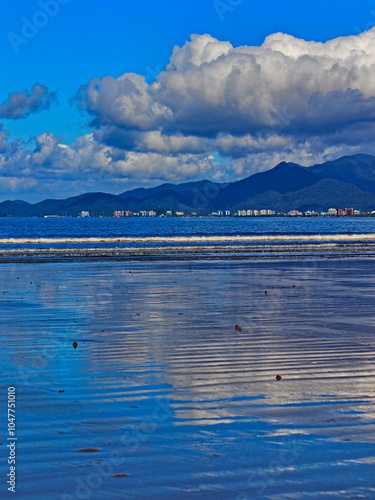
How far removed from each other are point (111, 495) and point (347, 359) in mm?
6881

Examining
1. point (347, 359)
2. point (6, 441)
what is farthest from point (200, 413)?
point (347, 359)

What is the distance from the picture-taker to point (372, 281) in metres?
28.7

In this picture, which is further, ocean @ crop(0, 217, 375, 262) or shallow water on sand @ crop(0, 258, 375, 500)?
ocean @ crop(0, 217, 375, 262)

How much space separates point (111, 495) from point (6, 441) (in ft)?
6.25

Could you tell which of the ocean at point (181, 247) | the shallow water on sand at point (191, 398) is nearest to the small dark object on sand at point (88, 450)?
the shallow water on sand at point (191, 398)

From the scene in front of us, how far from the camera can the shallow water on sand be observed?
6.29 m

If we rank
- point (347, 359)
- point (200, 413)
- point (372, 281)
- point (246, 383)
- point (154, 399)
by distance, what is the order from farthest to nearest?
point (372, 281) < point (347, 359) < point (246, 383) < point (154, 399) < point (200, 413)

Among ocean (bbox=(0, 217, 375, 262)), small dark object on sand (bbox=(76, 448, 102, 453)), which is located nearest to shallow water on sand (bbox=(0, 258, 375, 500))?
small dark object on sand (bbox=(76, 448, 102, 453))

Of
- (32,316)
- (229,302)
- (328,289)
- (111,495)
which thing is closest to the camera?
(111,495)

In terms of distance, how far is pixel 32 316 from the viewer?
58.9ft

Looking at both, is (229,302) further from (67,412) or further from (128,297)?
(67,412)

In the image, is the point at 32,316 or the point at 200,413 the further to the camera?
the point at 32,316

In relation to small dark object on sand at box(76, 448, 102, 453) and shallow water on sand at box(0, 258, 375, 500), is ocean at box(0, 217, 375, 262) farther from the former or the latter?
small dark object on sand at box(76, 448, 102, 453)

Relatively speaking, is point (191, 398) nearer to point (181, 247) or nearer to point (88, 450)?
point (88, 450)
